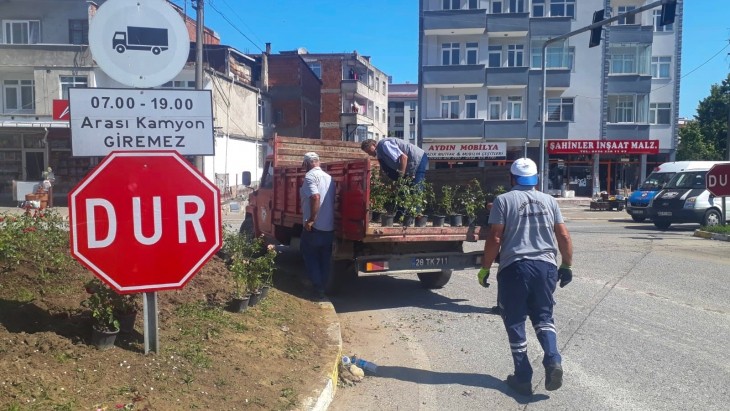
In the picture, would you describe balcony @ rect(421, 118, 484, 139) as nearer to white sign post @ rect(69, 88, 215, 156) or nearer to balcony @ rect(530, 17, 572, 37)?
balcony @ rect(530, 17, 572, 37)

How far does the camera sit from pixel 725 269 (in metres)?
11.6

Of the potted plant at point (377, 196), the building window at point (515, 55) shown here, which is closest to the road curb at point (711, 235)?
the potted plant at point (377, 196)

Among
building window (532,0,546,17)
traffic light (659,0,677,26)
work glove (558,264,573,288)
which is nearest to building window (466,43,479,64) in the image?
building window (532,0,546,17)

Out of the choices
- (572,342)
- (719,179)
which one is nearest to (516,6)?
(719,179)

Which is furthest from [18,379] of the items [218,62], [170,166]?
[218,62]

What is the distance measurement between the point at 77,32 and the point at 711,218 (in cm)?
3056

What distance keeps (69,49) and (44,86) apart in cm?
228

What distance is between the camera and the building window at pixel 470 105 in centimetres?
4012

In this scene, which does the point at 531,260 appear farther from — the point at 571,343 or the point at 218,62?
the point at 218,62

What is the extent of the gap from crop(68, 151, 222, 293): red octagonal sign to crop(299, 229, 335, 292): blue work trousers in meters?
3.74

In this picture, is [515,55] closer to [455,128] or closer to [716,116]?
[455,128]

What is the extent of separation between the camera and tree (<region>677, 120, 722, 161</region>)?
164 feet

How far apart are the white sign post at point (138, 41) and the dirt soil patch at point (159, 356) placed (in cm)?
183

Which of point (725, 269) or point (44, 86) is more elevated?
point (44, 86)
